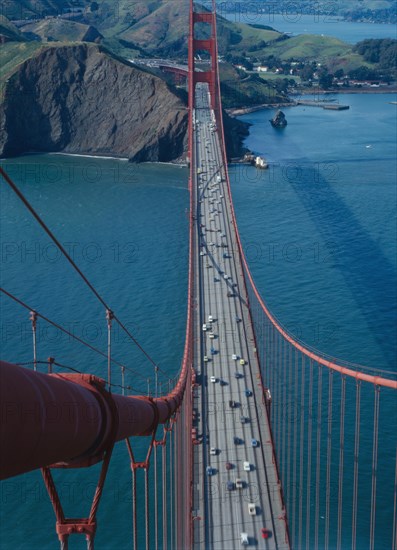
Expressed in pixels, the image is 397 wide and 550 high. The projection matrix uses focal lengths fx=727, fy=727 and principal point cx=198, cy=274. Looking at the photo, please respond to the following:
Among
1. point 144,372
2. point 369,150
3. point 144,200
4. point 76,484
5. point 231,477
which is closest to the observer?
point 231,477

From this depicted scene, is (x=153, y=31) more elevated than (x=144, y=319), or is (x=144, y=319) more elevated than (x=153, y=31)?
(x=153, y=31)

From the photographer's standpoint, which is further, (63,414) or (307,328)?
(307,328)

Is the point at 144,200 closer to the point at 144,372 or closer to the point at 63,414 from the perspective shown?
the point at 144,372

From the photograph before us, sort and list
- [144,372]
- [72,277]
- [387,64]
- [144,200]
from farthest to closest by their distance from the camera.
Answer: [387,64]
[144,200]
[72,277]
[144,372]

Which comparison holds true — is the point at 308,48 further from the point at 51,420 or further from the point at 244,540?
the point at 51,420

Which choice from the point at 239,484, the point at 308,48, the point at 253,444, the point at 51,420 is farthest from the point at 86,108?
the point at 308,48

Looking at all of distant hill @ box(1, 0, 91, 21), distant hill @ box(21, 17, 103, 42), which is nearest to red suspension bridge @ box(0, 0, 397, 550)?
distant hill @ box(21, 17, 103, 42)

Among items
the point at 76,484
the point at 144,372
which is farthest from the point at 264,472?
the point at 144,372
